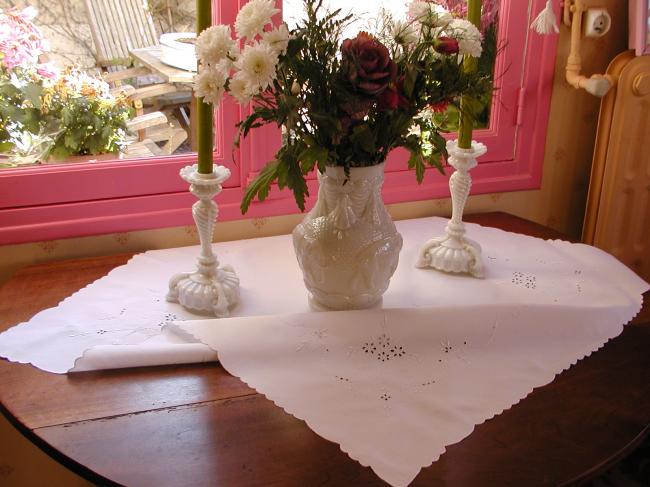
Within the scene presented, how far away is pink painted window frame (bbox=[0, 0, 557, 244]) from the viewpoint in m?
1.47

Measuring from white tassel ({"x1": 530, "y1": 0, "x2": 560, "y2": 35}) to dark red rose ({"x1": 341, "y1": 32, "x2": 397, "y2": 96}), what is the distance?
0.81 m

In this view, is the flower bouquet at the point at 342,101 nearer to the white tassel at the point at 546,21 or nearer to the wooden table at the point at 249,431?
the wooden table at the point at 249,431

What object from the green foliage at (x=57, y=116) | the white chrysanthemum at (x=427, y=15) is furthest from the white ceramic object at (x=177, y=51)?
the white chrysanthemum at (x=427, y=15)

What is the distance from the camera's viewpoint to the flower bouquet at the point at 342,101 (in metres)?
0.99

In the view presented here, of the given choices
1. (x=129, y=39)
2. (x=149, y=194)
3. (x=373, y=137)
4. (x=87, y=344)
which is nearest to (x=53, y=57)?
(x=129, y=39)

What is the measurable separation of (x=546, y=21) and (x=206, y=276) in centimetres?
99

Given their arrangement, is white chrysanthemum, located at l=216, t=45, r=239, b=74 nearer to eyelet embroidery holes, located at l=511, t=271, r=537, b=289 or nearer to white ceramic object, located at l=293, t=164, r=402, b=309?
white ceramic object, located at l=293, t=164, r=402, b=309

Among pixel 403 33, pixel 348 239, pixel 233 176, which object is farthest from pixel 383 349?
pixel 233 176

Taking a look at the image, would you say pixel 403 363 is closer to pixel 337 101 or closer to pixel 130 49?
pixel 337 101

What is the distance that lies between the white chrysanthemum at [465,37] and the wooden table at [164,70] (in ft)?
2.09

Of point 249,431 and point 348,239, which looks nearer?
point 249,431

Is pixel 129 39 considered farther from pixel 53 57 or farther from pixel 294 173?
pixel 294 173

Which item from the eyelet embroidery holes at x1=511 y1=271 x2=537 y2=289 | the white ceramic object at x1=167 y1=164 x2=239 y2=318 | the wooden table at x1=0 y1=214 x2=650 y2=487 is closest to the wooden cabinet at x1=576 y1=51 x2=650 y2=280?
the eyelet embroidery holes at x1=511 y1=271 x2=537 y2=289

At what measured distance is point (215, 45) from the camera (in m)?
1.04
